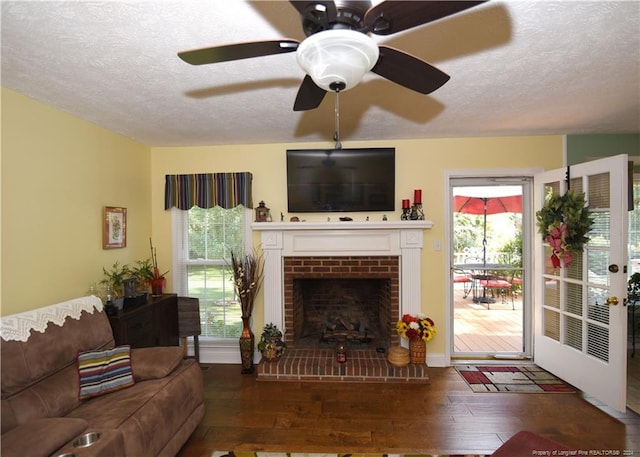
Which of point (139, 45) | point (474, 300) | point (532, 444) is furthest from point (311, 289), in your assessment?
point (139, 45)

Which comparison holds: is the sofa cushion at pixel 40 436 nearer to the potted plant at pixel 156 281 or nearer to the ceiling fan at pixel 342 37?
A: the potted plant at pixel 156 281

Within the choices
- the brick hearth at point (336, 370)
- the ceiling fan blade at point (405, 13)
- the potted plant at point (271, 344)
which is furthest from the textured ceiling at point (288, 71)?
the brick hearth at point (336, 370)

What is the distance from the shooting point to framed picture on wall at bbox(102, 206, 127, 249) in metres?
2.73

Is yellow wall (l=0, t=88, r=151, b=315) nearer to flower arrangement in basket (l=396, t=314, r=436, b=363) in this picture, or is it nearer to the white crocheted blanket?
the white crocheted blanket

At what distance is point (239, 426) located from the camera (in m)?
2.24

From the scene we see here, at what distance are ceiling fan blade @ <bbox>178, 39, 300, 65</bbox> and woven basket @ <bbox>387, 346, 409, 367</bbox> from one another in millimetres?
2829

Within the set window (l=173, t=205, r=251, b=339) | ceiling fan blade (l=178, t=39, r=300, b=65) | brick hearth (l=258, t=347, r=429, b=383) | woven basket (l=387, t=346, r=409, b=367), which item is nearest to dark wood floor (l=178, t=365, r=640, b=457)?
brick hearth (l=258, t=347, r=429, b=383)

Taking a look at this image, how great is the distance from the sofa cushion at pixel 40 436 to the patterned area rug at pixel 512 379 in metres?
2.94

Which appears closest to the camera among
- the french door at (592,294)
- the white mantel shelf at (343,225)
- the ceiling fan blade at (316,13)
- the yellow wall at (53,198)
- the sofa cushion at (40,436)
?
the ceiling fan blade at (316,13)

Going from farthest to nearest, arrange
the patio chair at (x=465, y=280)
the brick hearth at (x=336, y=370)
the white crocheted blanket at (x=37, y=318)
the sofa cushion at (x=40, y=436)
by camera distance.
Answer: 1. the patio chair at (x=465, y=280)
2. the brick hearth at (x=336, y=370)
3. the white crocheted blanket at (x=37, y=318)
4. the sofa cushion at (x=40, y=436)

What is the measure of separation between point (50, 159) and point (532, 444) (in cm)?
354

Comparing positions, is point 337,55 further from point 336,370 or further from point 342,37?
point 336,370

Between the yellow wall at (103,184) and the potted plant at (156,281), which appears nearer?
the yellow wall at (103,184)

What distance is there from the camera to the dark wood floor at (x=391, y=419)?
204 cm
